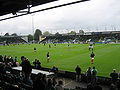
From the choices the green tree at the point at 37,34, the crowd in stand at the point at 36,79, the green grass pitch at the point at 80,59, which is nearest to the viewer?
the crowd in stand at the point at 36,79

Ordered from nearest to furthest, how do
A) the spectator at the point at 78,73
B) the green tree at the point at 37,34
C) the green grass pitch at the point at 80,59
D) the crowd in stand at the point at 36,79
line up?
the crowd in stand at the point at 36,79, the spectator at the point at 78,73, the green grass pitch at the point at 80,59, the green tree at the point at 37,34

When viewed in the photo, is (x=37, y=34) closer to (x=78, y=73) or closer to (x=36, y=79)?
(x=78, y=73)

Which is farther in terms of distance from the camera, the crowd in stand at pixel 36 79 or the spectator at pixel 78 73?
the spectator at pixel 78 73

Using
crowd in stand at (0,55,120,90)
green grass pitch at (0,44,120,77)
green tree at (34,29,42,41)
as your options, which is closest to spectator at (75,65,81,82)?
crowd in stand at (0,55,120,90)

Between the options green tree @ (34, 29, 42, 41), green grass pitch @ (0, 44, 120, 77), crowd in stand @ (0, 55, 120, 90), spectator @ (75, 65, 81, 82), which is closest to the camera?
crowd in stand @ (0, 55, 120, 90)

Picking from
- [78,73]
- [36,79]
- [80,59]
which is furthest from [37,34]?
[36,79]

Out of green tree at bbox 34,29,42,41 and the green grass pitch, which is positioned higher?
green tree at bbox 34,29,42,41

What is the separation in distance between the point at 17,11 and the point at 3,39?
108 meters

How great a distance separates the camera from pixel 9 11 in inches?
303

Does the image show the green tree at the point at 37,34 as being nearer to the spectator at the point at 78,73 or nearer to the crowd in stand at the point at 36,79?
the crowd in stand at the point at 36,79

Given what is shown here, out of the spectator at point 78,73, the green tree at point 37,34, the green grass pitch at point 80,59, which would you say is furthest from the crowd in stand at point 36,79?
the green tree at point 37,34

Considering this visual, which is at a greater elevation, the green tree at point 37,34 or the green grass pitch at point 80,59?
the green tree at point 37,34

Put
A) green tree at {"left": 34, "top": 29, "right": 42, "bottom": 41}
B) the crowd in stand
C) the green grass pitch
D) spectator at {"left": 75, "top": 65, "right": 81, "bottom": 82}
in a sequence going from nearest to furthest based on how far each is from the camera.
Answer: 1. the crowd in stand
2. spectator at {"left": 75, "top": 65, "right": 81, "bottom": 82}
3. the green grass pitch
4. green tree at {"left": 34, "top": 29, "right": 42, "bottom": 41}

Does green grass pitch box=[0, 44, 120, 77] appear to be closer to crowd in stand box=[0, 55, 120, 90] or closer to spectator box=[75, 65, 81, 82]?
spectator box=[75, 65, 81, 82]
